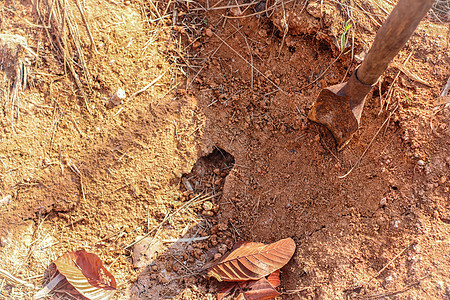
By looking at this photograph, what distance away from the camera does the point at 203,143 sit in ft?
7.89

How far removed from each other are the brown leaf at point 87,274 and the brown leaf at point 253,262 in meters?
0.68

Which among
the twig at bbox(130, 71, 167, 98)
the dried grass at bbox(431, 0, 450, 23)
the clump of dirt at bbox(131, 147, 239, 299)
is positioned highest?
the dried grass at bbox(431, 0, 450, 23)

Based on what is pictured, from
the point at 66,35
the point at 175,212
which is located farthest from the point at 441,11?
the point at 66,35

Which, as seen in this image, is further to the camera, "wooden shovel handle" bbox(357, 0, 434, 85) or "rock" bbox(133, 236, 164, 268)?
"rock" bbox(133, 236, 164, 268)

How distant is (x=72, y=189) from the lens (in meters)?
2.27

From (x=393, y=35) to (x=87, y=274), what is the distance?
2206 mm

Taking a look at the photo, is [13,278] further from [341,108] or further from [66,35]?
[341,108]

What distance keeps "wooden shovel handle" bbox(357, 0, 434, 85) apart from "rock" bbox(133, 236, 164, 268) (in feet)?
5.50

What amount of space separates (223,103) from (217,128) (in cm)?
20

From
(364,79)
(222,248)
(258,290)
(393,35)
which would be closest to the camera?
→ (393,35)

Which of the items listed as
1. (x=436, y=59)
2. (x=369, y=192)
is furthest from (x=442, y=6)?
(x=369, y=192)

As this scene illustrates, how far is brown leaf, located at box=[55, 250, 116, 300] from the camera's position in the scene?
6.64ft

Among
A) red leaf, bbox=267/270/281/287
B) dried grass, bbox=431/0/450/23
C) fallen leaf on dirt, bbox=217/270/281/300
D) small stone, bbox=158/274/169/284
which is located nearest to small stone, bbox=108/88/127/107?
small stone, bbox=158/274/169/284

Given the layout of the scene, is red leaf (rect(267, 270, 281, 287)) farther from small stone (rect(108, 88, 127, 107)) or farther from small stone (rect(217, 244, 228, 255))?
small stone (rect(108, 88, 127, 107))
